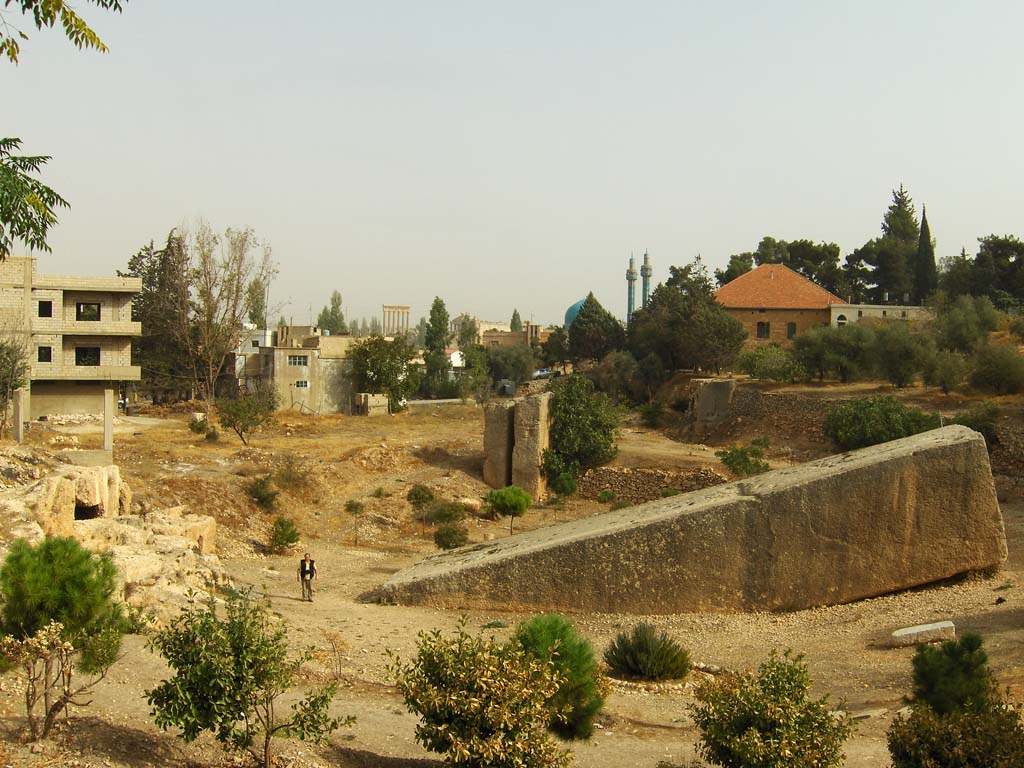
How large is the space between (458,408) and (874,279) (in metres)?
32.9

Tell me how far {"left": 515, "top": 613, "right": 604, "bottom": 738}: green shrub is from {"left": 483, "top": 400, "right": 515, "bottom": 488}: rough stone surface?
14.7 metres

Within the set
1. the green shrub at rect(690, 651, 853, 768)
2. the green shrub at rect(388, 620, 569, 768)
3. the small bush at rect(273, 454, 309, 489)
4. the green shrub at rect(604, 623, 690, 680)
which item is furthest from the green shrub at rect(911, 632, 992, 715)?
the small bush at rect(273, 454, 309, 489)

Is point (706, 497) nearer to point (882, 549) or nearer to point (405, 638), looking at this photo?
point (882, 549)

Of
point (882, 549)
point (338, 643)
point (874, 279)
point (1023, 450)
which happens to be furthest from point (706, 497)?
point (874, 279)

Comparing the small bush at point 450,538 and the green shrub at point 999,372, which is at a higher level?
the green shrub at point 999,372

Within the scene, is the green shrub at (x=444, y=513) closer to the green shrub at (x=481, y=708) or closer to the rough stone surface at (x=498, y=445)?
the rough stone surface at (x=498, y=445)

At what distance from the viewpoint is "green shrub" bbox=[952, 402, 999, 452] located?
2062cm

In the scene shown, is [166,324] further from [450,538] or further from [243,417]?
[450,538]

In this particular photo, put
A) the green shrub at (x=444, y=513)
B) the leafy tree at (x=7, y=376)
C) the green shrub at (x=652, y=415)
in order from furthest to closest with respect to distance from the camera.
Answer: the green shrub at (x=652, y=415)
the leafy tree at (x=7, y=376)
the green shrub at (x=444, y=513)

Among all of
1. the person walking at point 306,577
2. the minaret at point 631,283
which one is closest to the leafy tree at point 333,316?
the minaret at point 631,283

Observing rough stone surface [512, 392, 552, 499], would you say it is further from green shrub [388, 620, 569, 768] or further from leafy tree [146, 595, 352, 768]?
leafy tree [146, 595, 352, 768]

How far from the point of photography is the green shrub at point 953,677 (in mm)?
6312

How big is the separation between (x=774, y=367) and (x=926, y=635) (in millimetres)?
23726

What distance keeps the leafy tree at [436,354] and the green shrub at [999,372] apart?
26.5m
